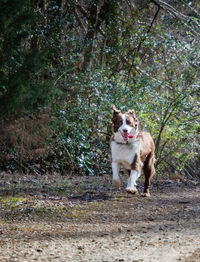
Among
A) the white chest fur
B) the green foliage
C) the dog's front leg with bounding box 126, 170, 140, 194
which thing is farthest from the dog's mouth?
the green foliage

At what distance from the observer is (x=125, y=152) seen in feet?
25.5

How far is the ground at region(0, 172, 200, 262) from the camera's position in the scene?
4238 millimetres

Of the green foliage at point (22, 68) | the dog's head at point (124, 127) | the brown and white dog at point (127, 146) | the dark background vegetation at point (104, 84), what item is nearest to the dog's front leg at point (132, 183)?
the brown and white dog at point (127, 146)

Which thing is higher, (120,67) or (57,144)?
(120,67)

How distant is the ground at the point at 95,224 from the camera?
424 cm

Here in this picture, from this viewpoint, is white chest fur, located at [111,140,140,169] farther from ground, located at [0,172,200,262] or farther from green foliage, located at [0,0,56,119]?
green foliage, located at [0,0,56,119]

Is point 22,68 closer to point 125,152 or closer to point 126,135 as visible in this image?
point 126,135

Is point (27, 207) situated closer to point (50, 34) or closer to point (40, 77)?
point (40, 77)

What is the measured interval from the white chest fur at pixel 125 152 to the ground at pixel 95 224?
56 cm

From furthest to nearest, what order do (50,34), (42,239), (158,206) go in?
1. (50,34)
2. (158,206)
3. (42,239)

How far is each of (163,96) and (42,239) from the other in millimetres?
8301

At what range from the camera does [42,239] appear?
4691 millimetres

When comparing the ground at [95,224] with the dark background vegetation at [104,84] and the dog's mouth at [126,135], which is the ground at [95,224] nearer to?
the dog's mouth at [126,135]

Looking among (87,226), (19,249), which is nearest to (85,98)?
(87,226)
